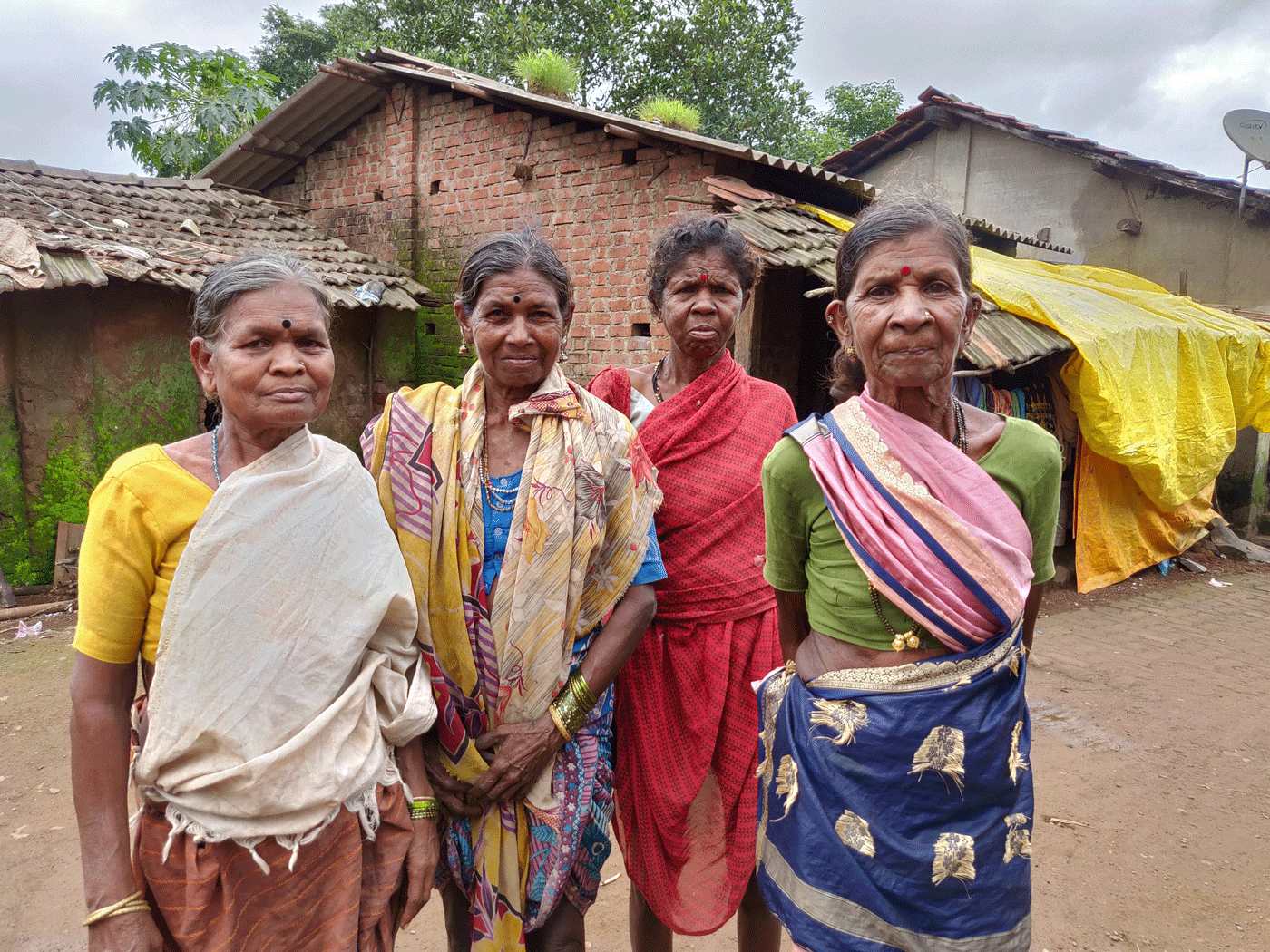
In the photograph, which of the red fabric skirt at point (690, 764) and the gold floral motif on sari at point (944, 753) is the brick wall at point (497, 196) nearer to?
the red fabric skirt at point (690, 764)

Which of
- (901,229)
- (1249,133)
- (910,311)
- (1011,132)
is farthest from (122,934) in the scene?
(1011,132)

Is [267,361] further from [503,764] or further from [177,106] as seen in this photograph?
[177,106]

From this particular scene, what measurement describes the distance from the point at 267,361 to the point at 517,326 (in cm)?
55

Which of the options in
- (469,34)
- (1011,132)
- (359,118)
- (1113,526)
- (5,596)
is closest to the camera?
(5,596)

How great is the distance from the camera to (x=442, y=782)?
1.75m

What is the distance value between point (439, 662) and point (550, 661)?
24 cm

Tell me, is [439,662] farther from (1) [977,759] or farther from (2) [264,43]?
(2) [264,43]

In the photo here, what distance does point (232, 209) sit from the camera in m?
8.96

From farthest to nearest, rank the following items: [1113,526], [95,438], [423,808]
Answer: [1113,526]
[95,438]
[423,808]

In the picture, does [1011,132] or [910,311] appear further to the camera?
[1011,132]

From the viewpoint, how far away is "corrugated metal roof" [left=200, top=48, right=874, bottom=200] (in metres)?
6.44

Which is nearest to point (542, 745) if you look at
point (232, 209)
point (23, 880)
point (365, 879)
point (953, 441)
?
point (365, 879)

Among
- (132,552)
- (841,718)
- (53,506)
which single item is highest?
(132,552)

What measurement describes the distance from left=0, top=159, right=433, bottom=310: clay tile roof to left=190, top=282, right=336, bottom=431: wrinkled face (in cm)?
438
